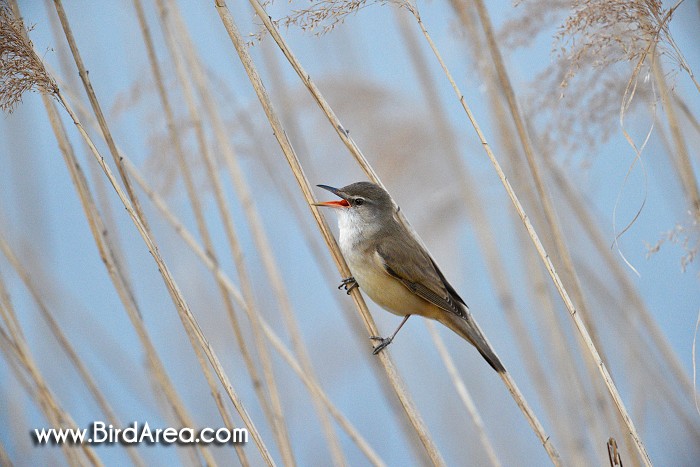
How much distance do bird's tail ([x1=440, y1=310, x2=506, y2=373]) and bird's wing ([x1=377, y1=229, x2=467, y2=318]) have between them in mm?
85

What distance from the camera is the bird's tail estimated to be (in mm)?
1994

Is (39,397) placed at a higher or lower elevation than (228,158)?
lower

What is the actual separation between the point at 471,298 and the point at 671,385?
1.04 metres

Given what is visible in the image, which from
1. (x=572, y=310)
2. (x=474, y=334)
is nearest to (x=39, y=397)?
(x=474, y=334)

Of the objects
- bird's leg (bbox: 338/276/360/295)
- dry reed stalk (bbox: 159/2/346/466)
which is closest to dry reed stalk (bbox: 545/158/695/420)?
bird's leg (bbox: 338/276/360/295)

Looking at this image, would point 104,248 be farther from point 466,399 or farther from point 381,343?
point 466,399

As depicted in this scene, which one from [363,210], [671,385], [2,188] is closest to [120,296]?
[363,210]

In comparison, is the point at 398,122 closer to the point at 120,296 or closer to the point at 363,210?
the point at 363,210

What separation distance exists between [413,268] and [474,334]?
340 millimetres

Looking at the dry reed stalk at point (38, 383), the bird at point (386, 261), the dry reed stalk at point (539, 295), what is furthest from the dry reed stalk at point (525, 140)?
the dry reed stalk at point (38, 383)

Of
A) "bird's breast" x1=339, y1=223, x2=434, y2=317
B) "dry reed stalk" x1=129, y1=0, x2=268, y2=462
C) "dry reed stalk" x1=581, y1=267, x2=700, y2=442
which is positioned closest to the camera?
"dry reed stalk" x1=129, y1=0, x2=268, y2=462

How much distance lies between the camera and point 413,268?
2.38 metres

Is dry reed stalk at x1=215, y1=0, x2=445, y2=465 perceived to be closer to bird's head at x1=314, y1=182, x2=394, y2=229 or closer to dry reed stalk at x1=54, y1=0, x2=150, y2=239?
bird's head at x1=314, y1=182, x2=394, y2=229

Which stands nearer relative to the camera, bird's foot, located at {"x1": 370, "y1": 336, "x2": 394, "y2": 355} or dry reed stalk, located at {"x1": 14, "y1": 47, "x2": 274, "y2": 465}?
dry reed stalk, located at {"x1": 14, "y1": 47, "x2": 274, "y2": 465}
